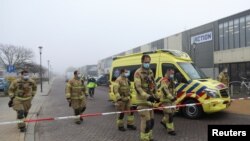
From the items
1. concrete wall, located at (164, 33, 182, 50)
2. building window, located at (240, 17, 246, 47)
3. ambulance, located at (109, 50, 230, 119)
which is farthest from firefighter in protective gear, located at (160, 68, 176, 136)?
concrete wall, located at (164, 33, 182, 50)

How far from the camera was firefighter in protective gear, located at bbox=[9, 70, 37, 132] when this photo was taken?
352 inches

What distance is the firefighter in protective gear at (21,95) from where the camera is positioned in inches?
352

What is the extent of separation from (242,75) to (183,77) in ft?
64.2

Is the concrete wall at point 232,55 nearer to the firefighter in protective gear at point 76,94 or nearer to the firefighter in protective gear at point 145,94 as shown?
the firefighter in protective gear at point 76,94

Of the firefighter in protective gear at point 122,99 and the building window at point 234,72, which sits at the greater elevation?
the building window at point 234,72

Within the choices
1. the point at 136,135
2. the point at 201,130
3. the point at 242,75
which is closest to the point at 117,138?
the point at 136,135

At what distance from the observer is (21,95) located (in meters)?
9.08

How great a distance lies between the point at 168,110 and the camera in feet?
26.3

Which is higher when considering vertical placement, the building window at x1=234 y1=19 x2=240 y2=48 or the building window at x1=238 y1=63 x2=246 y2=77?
the building window at x1=234 y1=19 x2=240 y2=48

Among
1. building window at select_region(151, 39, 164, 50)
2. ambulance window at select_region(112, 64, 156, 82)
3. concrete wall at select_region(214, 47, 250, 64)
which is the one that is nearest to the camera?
ambulance window at select_region(112, 64, 156, 82)

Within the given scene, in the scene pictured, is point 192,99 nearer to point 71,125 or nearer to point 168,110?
point 168,110

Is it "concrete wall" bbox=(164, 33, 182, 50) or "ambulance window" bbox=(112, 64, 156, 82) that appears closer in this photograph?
"ambulance window" bbox=(112, 64, 156, 82)

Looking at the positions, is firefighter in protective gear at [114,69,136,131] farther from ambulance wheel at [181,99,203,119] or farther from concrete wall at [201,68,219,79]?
concrete wall at [201,68,219,79]

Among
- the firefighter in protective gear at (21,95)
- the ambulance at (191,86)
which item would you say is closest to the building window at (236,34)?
the ambulance at (191,86)
